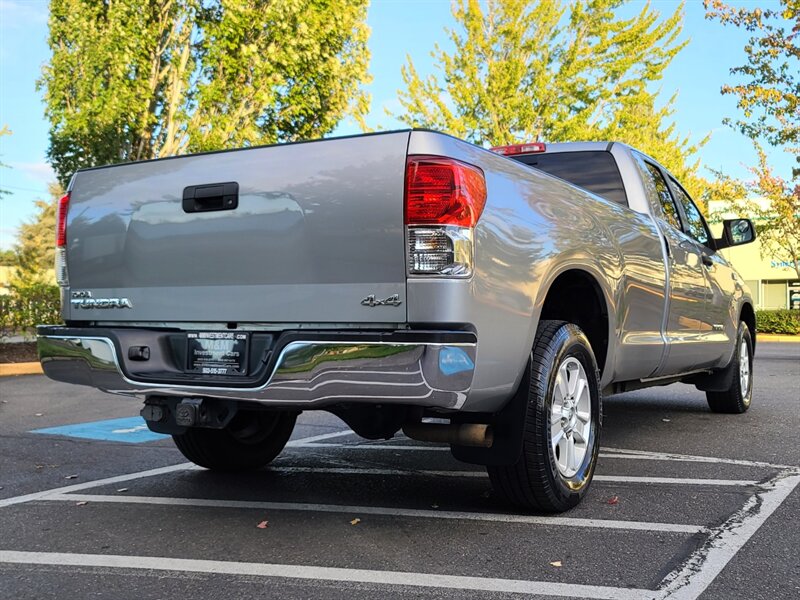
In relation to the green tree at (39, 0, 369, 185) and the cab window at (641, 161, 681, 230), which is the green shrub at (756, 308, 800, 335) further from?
the cab window at (641, 161, 681, 230)

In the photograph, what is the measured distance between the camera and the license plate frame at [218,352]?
340 centimetres

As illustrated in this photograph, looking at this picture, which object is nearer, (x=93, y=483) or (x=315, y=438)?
(x=93, y=483)

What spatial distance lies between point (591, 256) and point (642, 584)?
174 cm

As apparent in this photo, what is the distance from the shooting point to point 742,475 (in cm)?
458

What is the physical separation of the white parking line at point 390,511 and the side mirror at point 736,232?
3.63 m

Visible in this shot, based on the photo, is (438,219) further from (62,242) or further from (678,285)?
(678,285)

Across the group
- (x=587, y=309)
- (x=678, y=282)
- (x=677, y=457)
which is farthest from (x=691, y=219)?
(x=587, y=309)

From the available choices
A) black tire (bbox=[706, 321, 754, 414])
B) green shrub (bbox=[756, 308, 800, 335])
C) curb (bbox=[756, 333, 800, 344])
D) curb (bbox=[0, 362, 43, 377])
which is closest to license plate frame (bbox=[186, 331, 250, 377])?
black tire (bbox=[706, 321, 754, 414])

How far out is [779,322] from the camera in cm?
2411

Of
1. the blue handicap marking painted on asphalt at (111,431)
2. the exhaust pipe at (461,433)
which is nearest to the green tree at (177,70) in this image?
the blue handicap marking painted on asphalt at (111,431)

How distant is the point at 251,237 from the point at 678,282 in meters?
3.19

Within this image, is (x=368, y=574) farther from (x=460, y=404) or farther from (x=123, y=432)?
(x=123, y=432)

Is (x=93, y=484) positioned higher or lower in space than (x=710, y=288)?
lower

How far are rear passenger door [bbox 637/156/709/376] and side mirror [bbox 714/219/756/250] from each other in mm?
670
